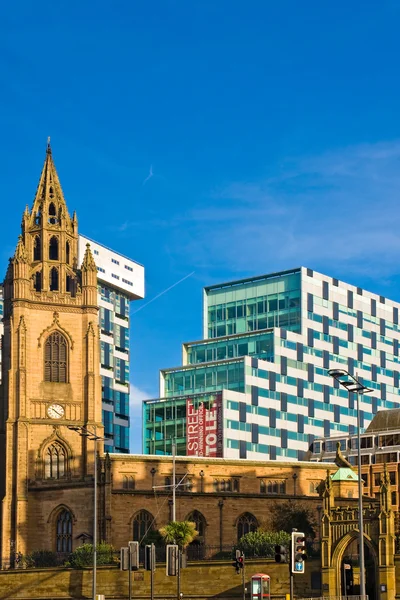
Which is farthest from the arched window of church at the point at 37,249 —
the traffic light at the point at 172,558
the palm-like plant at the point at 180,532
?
the traffic light at the point at 172,558

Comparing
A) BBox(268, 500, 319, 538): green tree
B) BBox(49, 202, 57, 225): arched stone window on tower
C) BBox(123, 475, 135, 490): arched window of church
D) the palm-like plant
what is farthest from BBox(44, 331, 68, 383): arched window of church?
the palm-like plant

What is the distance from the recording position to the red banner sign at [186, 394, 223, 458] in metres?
155

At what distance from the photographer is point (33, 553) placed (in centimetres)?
11875

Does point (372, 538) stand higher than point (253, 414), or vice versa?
point (253, 414)

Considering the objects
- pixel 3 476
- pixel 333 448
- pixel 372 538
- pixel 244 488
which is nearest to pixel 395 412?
pixel 333 448

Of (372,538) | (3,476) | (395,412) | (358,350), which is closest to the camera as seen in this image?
(372,538)

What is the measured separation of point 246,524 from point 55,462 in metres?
20.5

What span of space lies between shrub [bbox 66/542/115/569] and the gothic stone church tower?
8.27 meters

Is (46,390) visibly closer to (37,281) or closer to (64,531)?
(37,281)

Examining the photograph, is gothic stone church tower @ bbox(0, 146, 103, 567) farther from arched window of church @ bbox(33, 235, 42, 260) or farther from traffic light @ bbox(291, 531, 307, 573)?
traffic light @ bbox(291, 531, 307, 573)

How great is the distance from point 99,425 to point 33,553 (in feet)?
52.9

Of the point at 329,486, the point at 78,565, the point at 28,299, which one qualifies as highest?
the point at 28,299

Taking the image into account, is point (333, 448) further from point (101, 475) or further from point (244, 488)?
point (101, 475)

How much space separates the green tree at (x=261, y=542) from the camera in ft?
353
